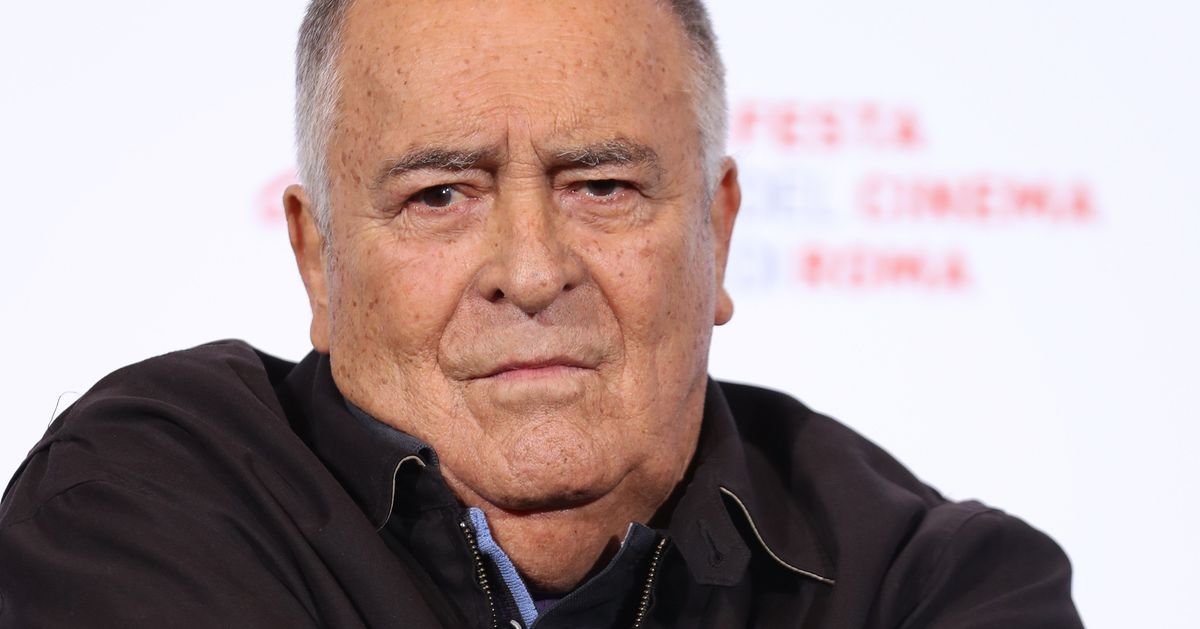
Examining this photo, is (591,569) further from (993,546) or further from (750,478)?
(993,546)

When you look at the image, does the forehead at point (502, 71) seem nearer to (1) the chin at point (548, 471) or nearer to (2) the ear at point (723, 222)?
(2) the ear at point (723, 222)

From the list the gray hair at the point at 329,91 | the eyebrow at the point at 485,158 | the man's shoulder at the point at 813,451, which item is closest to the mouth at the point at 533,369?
the eyebrow at the point at 485,158

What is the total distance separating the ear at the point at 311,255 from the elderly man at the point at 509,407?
0.06 metres

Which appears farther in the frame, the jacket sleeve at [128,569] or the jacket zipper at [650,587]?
the jacket zipper at [650,587]

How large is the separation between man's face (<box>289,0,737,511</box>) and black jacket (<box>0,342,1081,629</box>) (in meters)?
0.08

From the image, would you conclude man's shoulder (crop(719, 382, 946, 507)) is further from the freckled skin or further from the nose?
the nose

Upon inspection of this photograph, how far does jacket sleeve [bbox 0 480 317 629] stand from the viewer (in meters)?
1.52

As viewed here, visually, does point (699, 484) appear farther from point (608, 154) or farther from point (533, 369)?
point (608, 154)

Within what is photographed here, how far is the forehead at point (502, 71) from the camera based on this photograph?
1778mm

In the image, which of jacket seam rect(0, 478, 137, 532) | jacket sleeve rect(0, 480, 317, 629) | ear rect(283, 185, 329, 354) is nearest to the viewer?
jacket sleeve rect(0, 480, 317, 629)

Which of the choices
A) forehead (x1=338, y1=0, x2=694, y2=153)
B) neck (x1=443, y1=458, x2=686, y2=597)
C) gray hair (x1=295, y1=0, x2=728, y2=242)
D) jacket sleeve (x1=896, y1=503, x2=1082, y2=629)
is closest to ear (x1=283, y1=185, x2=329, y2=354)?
gray hair (x1=295, y1=0, x2=728, y2=242)

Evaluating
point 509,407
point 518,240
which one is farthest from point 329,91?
point 509,407

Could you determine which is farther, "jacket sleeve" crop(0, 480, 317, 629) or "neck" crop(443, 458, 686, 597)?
"neck" crop(443, 458, 686, 597)

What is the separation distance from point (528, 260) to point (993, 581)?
0.70 metres
